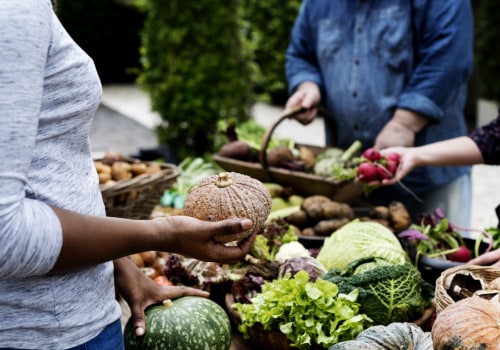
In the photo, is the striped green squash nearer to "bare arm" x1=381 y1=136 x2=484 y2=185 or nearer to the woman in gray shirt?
the woman in gray shirt

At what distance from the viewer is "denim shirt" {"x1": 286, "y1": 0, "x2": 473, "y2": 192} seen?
11.4ft

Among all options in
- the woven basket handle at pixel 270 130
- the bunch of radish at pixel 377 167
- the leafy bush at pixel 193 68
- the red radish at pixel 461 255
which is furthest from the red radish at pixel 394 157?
the leafy bush at pixel 193 68

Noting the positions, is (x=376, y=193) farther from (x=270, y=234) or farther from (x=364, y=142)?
(x=270, y=234)

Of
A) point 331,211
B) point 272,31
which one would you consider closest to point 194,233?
point 331,211

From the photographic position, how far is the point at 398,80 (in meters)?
3.66

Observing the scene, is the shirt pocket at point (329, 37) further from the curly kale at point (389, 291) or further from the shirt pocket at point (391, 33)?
the curly kale at point (389, 291)

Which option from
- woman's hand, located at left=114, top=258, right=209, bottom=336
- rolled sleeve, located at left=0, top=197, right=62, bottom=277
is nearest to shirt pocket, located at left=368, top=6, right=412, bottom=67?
woman's hand, located at left=114, top=258, right=209, bottom=336

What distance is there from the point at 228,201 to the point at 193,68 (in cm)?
569

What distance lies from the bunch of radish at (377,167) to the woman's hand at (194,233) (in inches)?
65.1

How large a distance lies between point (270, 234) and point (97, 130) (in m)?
9.38

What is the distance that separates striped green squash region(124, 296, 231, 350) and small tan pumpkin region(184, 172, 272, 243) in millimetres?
414

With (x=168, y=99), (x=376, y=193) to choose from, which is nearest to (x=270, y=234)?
(x=376, y=193)

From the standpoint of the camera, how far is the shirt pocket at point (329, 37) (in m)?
3.83

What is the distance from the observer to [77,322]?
1423 mm
